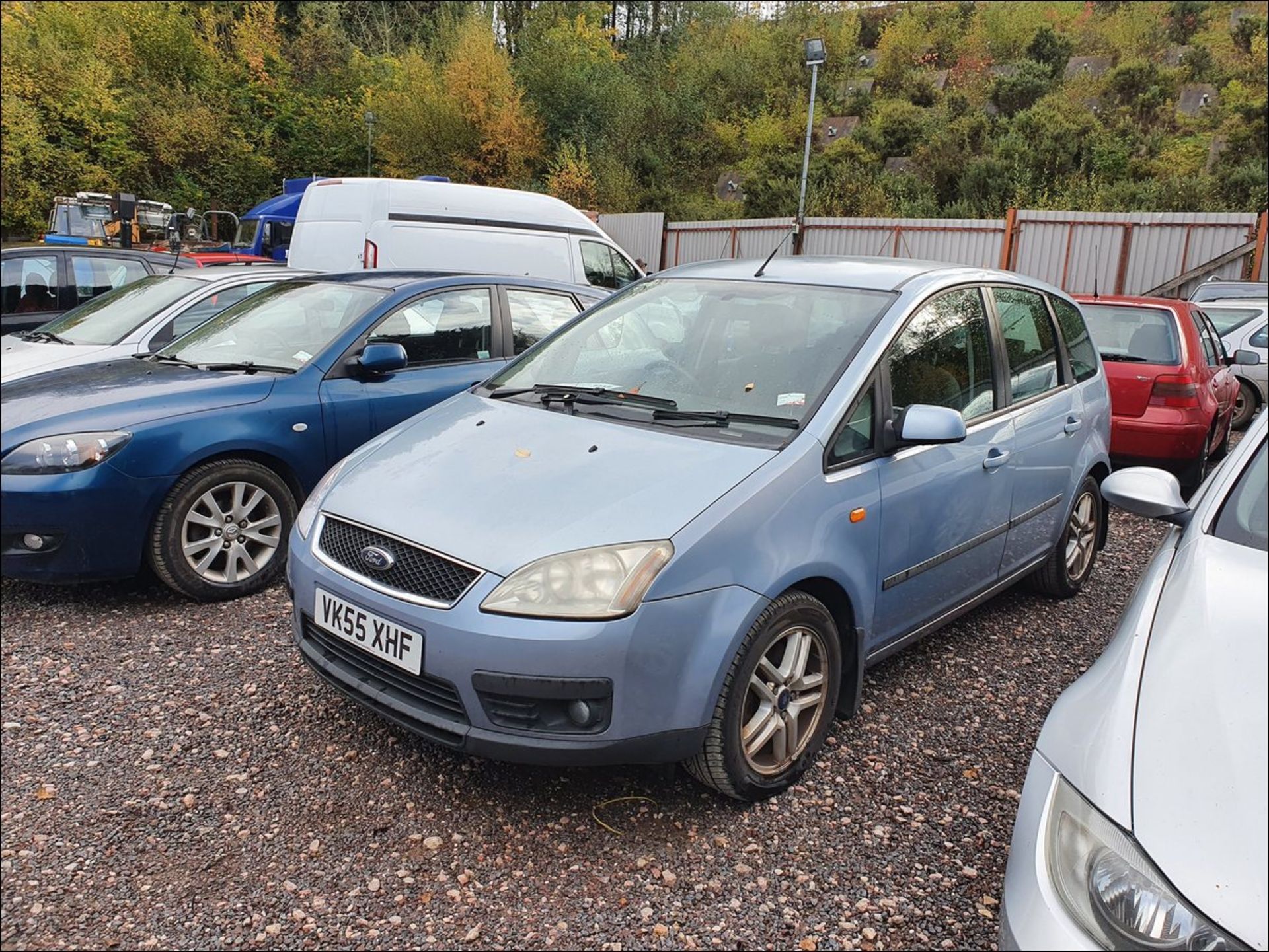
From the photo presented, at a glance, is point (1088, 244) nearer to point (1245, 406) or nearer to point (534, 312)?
point (1245, 406)

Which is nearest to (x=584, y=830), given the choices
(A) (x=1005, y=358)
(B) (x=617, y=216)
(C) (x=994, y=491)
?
(C) (x=994, y=491)

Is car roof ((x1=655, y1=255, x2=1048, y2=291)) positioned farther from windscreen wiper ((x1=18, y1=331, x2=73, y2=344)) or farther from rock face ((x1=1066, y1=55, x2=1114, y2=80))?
rock face ((x1=1066, y1=55, x2=1114, y2=80))

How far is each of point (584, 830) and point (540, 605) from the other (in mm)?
748

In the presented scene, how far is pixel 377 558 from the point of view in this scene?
2.60m

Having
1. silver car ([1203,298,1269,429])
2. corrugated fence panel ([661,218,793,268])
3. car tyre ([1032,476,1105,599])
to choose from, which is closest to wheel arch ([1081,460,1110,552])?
car tyre ([1032,476,1105,599])

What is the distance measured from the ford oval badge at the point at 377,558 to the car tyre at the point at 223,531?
174cm

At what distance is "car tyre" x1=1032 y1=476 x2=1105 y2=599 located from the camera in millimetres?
4391

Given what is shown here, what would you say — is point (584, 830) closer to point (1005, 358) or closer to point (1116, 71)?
point (1005, 358)

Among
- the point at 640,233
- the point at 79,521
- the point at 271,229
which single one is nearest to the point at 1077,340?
the point at 79,521

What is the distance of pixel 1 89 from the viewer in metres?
22.7

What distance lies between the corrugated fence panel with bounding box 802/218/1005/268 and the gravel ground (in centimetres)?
1436

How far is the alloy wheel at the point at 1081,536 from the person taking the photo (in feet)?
14.6

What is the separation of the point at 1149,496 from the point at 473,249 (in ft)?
30.7

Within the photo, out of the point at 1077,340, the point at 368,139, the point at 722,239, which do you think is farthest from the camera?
the point at 368,139
